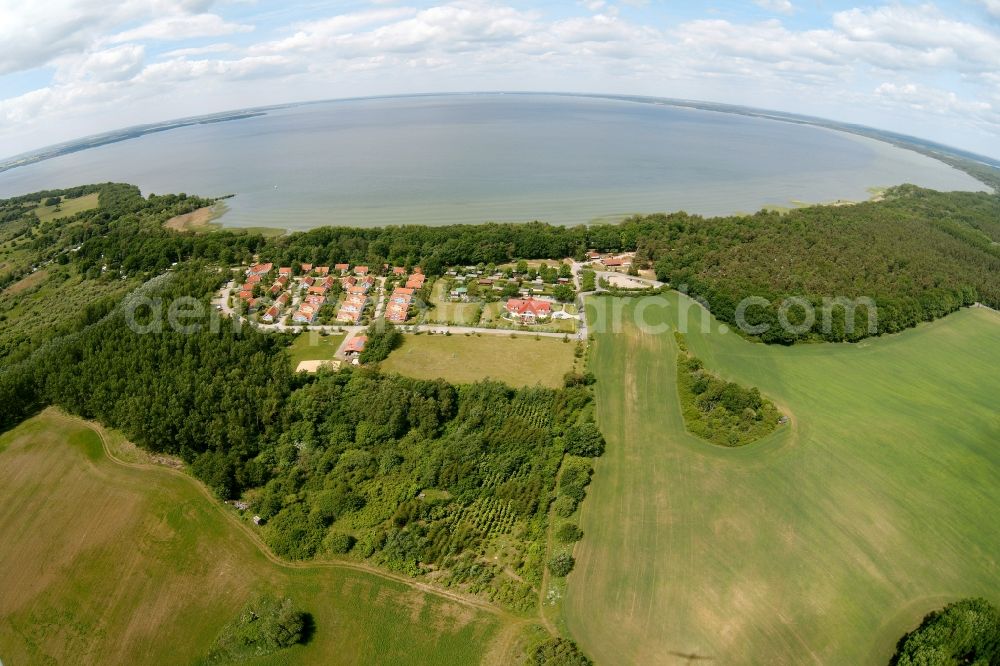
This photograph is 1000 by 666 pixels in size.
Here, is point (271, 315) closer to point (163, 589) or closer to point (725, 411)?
point (163, 589)

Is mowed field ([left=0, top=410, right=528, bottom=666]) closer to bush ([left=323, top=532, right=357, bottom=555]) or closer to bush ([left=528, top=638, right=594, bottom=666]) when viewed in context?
bush ([left=323, top=532, right=357, bottom=555])

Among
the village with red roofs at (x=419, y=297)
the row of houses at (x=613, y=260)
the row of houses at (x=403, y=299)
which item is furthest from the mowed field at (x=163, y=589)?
the row of houses at (x=613, y=260)

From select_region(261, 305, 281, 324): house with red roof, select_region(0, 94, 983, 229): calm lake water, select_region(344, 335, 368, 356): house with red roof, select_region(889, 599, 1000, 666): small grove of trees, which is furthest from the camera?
select_region(0, 94, 983, 229): calm lake water

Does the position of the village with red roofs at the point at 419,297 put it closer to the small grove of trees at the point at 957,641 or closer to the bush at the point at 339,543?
the bush at the point at 339,543

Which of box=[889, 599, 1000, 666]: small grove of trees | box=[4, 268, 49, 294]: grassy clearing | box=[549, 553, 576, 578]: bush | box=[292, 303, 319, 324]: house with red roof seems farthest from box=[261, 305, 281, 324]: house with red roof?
box=[889, 599, 1000, 666]: small grove of trees

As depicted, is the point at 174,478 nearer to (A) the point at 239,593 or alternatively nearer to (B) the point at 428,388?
(A) the point at 239,593

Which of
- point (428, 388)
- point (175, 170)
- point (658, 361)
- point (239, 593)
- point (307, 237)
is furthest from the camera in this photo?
point (175, 170)

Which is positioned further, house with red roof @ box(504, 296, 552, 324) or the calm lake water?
the calm lake water

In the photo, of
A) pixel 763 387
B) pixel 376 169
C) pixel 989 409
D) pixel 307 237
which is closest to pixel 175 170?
pixel 376 169
